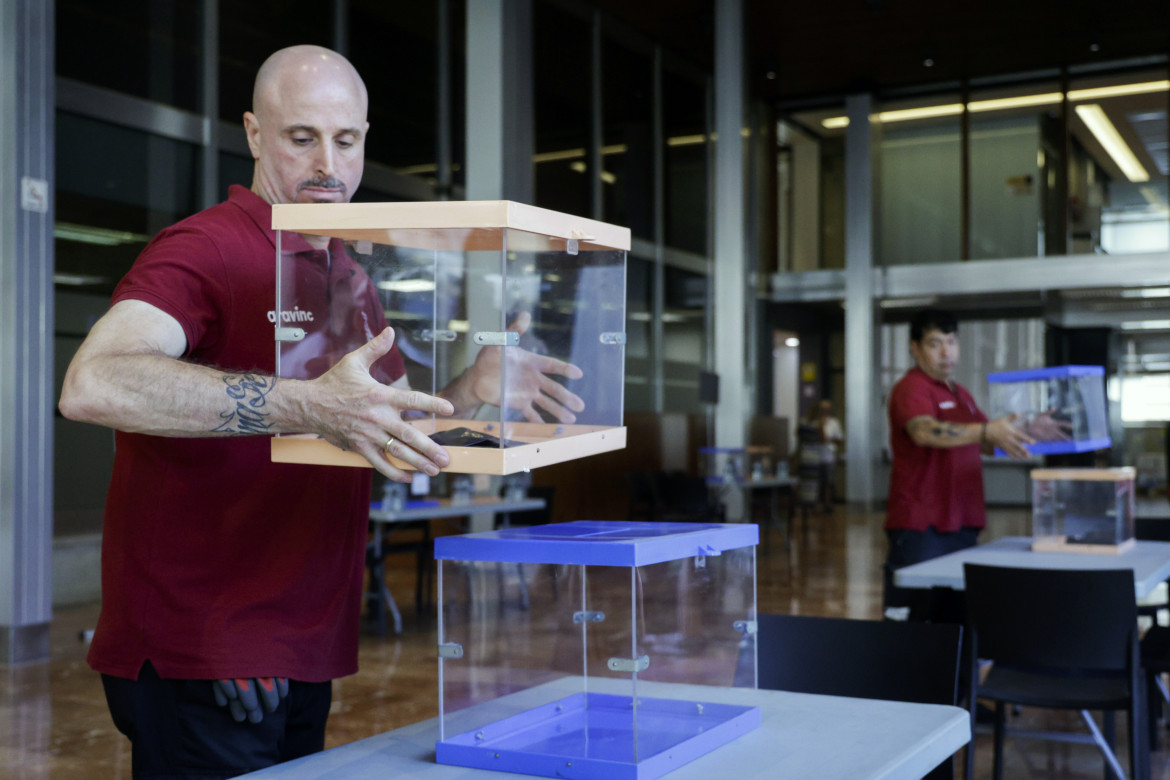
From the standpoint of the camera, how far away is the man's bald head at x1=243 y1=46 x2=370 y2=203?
1560 millimetres

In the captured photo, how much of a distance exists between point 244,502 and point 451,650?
1.27ft

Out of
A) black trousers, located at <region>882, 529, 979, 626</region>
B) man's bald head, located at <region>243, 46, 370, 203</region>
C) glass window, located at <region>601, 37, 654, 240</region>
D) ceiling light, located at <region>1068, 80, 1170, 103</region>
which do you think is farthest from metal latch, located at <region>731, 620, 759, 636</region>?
ceiling light, located at <region>1068, 80, 1170, 103</region>

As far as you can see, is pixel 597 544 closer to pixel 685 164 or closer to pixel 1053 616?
pixel 1053 616

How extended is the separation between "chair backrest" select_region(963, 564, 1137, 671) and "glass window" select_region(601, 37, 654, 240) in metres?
9.61

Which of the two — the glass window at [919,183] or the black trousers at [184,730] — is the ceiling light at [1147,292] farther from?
the black trousers at [184,730]

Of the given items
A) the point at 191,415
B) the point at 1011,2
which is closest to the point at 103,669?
the point at 191,415

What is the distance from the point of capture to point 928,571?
11.7 feet

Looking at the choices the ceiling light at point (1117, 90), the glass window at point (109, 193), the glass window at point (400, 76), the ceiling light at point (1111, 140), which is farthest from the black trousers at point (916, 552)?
the ceiling light at point (1111, 140)

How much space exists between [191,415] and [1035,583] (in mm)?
2628

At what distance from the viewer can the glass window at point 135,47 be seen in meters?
7.32

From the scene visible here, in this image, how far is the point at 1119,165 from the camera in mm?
15367

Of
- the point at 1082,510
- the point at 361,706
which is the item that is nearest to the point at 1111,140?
the point at 1082,510

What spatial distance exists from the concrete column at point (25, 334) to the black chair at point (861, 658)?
4.70 meters

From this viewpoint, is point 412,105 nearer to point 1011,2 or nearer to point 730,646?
point 1011,2
